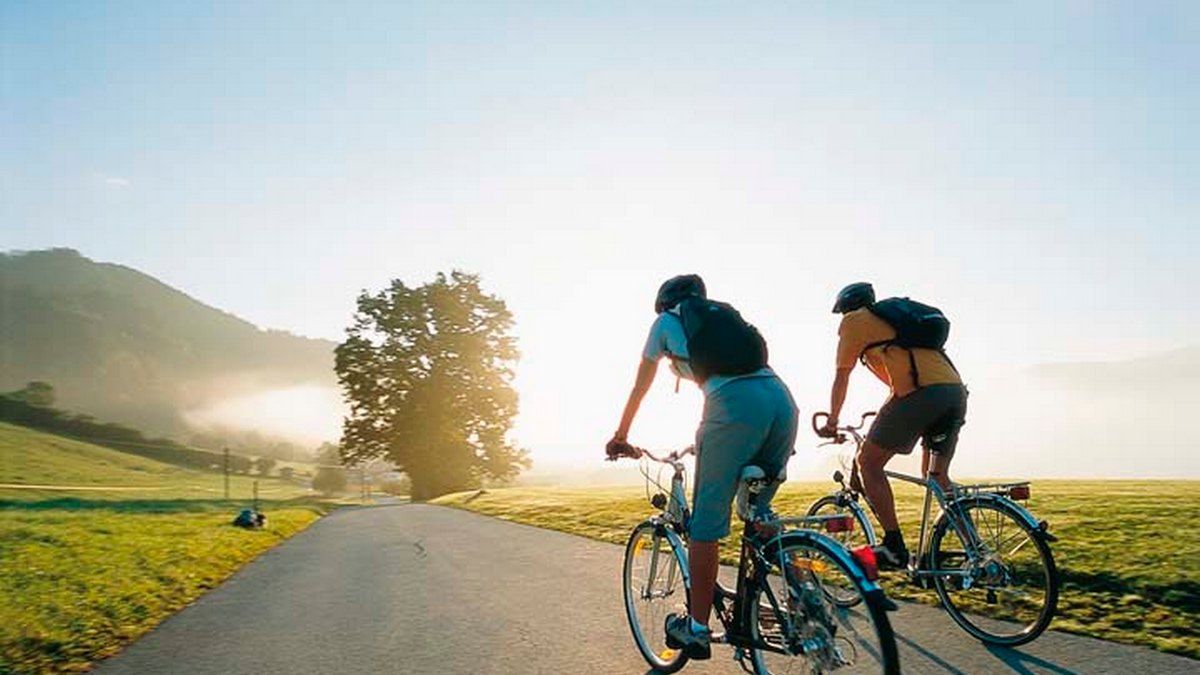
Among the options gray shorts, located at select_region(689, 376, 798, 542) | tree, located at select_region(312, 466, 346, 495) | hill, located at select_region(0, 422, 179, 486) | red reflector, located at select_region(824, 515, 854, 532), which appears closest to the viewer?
red reflector, located at select_region(824, 515, 854, 532)

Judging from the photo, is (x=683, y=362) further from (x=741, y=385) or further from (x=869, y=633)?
(x=869, y=633)

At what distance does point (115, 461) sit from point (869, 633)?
61.8 m

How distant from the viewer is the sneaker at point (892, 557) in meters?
5.22

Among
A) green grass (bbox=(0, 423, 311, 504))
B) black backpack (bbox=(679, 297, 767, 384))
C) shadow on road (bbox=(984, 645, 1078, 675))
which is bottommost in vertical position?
green grass (bbox=(0, 423, 311, 504))

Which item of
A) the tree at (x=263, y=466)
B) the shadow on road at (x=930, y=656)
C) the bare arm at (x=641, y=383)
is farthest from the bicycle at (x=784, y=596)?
the tree at (x=263, y=466)

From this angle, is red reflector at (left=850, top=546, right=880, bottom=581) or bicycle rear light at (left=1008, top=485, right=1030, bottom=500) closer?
red reflector at (left=850, top=546, right=880, bottom=581)

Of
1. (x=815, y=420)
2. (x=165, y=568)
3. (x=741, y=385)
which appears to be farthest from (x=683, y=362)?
(x=165, y=568)

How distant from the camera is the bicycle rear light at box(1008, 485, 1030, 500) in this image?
183 inches

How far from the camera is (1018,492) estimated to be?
15.4 feet

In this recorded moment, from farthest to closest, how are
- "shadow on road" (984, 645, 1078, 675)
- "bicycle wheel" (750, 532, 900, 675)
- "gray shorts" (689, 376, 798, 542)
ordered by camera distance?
1. "shadow on road" (984, 645, 1078, 675)
2. "gray shorts" (689, 376, 798, 542)
3. "bicycle wheel" (750, 532, 900, 675)

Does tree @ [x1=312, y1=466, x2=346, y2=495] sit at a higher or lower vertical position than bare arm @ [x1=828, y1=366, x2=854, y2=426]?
lower

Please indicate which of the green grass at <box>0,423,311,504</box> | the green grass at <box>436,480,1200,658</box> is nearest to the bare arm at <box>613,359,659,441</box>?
the green grass at <box>436,480,1200,658</box>

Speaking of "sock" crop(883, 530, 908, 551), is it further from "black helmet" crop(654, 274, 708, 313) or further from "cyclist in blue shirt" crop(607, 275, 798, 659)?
"black helmet" crop(654, 274, 708, 313)

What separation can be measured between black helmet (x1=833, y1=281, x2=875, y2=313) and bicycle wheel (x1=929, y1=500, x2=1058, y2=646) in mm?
1546
